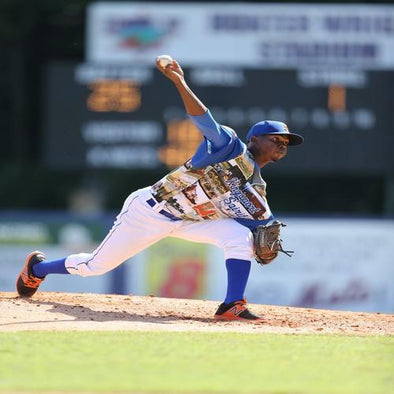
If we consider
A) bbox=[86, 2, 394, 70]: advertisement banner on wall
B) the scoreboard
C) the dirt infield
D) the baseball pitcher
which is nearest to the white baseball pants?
the baseball pitcher

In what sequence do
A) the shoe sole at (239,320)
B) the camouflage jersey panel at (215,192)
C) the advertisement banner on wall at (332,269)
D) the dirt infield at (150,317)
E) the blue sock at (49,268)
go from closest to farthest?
the dirt infield at (150,317) → the camouflage jersey panel at (215,192) → the shoe sole at (239,320) → the blue sock at (49,268) → the advertisement banner on wall at (332,269)

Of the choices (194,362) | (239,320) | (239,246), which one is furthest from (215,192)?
(194,362)

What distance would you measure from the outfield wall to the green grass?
266 inches

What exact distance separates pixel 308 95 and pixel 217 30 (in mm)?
1447

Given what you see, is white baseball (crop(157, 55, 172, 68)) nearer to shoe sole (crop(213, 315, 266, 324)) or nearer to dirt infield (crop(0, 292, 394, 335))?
dirt infield (crop(0, 292, 394, 335))

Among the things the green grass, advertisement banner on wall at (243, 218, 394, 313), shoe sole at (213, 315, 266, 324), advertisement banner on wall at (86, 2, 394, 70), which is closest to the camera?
the green grass

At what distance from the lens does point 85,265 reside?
645cm

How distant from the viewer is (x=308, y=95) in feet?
41.1

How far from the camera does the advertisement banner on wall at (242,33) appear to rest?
12.9 m

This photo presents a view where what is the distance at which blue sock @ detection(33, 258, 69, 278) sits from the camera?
21.6 feet

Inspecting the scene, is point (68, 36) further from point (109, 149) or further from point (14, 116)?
point (109, 149)

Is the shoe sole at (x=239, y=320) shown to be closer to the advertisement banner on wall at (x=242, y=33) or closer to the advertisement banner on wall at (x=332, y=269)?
the advertisement banner on wall at (x=332, y=269)

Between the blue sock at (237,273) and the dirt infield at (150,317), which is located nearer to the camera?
the dirt infield at (150,317)

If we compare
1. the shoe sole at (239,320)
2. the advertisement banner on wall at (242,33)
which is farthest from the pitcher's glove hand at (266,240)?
the advertisement banner on wall at (242,33)
